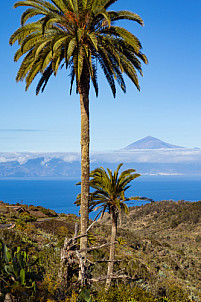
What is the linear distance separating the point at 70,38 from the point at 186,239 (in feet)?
142

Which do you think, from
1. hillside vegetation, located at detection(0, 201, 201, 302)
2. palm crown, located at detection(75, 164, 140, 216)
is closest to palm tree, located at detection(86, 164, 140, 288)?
palm crown, located at detection(75, 164, 140, 216)

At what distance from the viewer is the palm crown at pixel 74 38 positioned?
11.7 metres

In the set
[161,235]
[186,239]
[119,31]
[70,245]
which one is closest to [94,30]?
[119,31]

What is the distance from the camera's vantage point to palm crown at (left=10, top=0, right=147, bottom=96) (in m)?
11.7

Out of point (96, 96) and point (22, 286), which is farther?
point (96, 96)

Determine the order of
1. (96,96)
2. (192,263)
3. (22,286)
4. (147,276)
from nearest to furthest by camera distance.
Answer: (22,286), (96,96), (147,276), (192,263)

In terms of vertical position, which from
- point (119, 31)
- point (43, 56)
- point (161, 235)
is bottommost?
point (161, 235)

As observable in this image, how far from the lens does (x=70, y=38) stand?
38.5 feet

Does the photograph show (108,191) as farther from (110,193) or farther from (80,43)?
(80,43)

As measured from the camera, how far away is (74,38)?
11.6m

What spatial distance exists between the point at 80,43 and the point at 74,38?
60cm

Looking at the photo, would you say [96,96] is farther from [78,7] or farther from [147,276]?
[147,276]

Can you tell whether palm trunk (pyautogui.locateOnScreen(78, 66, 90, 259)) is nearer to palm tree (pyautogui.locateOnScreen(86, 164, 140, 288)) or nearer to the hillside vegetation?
the hillside vegetation

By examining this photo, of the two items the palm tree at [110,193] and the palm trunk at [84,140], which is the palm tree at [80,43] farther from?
the palm tree at [110,193]
